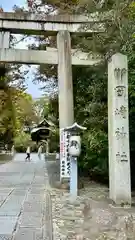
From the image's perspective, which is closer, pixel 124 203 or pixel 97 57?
pixel 124 203

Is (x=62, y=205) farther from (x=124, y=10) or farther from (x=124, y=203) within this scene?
(x=124, y=10)

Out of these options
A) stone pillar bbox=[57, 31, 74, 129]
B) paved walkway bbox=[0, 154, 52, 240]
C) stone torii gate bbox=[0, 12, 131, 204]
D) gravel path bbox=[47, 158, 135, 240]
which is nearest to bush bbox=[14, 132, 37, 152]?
stone torii gate bbox=[0, 12, 131, 204]

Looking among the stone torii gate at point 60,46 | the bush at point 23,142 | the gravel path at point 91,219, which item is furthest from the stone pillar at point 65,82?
the bush at point 23,142

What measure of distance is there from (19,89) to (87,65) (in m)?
10.9

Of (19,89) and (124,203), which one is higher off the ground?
(19,89)

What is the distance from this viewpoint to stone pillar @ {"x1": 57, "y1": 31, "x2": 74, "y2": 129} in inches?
463

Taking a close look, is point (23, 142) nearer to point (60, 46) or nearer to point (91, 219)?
point (60, 46)

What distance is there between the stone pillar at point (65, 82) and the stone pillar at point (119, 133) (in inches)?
130

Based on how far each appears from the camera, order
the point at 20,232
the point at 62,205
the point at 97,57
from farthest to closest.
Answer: the point at 97,57 → the point at 62,205 → the point at 20,232

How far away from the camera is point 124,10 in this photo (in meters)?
10.7

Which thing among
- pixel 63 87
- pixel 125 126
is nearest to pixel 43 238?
pixel 125 126

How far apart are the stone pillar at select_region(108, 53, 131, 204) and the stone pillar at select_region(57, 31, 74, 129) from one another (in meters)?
3.30

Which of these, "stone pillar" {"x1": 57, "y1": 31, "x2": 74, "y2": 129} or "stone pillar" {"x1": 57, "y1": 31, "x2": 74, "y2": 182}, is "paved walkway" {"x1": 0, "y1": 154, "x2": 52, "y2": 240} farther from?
"stone pillar" {"x1": 57, "y1": 31, "x2": 74, "y2": 129}

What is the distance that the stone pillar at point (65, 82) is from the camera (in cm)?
1177
